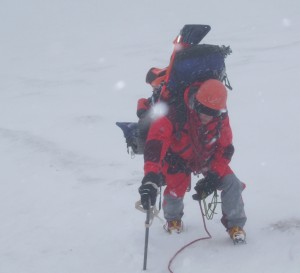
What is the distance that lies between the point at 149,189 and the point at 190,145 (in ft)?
2.28

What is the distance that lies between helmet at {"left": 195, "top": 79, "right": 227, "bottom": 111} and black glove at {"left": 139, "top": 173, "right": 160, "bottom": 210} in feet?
2.38

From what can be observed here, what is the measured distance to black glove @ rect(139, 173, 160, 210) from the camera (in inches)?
137

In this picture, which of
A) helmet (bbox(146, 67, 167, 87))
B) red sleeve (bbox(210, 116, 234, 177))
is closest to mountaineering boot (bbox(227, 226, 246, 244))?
red sleeve (bbox(210, 116, 234, 177))

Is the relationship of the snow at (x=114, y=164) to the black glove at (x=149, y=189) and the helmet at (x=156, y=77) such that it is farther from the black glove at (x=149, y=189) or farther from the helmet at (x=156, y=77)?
the helmet at (x=156, y=77)

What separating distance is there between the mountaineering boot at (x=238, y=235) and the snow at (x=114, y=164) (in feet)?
0.24

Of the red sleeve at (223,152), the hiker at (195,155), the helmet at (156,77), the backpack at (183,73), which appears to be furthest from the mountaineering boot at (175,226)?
the helmet at (156,77)

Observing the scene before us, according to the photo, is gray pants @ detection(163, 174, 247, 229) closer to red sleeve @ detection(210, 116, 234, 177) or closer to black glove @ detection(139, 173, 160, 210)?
red sleeve @ detection(210, 116, 234, 177)

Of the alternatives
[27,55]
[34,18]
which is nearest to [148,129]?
[27,55]

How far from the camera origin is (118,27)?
82.9 ft

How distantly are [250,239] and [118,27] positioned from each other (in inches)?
886

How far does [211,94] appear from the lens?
3549 mm

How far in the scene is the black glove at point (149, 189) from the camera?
349 cm

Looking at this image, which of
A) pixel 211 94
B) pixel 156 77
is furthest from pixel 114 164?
pixel 211 94

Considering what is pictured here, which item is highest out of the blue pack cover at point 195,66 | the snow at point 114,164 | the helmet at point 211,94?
the blue pack cover at point 195,66
